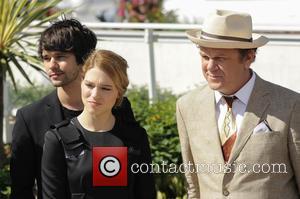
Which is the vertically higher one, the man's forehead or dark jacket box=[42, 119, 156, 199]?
the man's forehead

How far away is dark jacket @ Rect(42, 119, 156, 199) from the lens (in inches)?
173

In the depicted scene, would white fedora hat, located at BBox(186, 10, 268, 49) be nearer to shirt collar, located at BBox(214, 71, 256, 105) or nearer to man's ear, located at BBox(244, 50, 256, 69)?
man's ear, located at BBox(244, 50, 256, 69)

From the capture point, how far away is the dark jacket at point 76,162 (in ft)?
14.4

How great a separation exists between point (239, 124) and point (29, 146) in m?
1.16

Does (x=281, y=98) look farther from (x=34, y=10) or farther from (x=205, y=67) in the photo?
(x=34, y=10)

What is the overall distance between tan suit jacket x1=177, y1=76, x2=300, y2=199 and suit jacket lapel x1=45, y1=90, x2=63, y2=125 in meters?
0.79

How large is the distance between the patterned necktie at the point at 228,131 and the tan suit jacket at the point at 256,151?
0.15ft

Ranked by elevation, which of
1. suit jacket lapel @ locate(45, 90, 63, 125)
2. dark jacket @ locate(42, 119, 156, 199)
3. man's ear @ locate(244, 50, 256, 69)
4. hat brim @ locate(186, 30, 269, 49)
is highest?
hat brim @ locate(186, 30, 269, 49)

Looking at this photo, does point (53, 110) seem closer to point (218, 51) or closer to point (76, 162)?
point (76, 162)

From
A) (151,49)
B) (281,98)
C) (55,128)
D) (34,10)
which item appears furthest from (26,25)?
(281,98)

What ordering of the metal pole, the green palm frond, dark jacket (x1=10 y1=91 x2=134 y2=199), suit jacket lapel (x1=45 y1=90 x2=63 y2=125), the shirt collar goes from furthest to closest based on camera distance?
the metal pole, the green palm frond, suit jacket lapel (x1=45 y1=90 x2=63 y2=125), dark jacket (x1=10 y1=91 x2=134 y2=199), the shirt collar

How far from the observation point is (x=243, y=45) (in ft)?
14.3

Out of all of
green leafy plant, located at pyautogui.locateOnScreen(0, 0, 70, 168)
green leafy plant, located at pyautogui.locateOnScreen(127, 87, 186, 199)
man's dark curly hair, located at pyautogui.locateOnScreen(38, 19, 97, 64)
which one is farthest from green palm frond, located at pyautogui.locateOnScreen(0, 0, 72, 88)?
man's dark curly hair, located at pyautogui.locateOnScreen(38, 19, 97, 64)

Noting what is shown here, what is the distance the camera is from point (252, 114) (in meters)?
4.40
